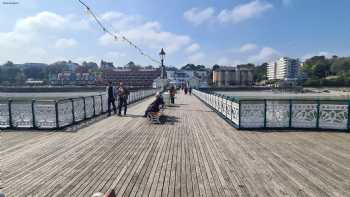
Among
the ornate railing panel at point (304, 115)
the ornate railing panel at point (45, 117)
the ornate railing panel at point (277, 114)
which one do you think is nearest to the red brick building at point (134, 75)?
the ornate railing panel at point (45, 117)

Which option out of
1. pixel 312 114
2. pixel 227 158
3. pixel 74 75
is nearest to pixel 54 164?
pixel 227 158

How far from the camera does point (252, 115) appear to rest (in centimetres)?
905

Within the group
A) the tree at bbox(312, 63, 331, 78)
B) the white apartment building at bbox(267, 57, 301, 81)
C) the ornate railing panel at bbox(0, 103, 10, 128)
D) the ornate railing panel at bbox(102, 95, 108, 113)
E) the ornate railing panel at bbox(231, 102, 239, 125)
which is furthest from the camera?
the white apartment building at bbox(267, 57, 301, 81)

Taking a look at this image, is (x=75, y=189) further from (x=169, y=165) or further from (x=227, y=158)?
(x=227, y=158)

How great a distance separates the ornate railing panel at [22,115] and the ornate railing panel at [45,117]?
271 mm

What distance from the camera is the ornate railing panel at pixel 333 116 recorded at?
852cm

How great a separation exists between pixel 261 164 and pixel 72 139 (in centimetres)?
551

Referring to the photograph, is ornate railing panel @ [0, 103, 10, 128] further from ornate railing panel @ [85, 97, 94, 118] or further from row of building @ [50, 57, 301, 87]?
row of building @ [50, 57, 301, 87]

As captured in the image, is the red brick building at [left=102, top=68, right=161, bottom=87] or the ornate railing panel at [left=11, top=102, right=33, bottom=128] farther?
the red brick building at [left=102, top=68, right=161, bottom=87]

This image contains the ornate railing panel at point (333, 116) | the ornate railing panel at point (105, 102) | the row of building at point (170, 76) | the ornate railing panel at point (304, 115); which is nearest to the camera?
the ornate railing panel at point (333, 116)

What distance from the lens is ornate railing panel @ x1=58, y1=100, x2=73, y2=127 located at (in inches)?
362

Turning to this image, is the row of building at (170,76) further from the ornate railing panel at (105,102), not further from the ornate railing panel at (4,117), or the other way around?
the ornate railing panel at (4,117)

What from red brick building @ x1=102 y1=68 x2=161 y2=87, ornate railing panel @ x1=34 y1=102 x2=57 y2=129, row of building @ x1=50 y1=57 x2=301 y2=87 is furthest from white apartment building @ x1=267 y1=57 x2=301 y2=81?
ornate railing panel @ x1=34 y1=102 x2=57 y2=129

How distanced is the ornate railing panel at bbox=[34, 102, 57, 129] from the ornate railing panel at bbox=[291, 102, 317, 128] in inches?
353
